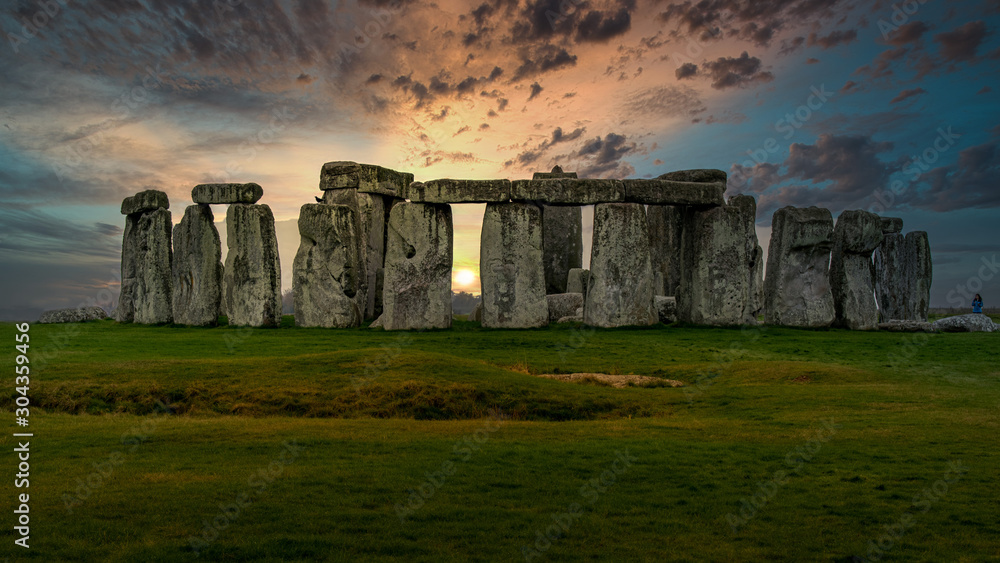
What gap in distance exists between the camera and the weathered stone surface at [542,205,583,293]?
31.0 m

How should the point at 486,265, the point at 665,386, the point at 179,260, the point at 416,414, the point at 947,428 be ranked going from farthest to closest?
1. the point at 179,260
2. the point at 486,265
3. the point at 665,386
4. the point at 416,414
5. the point at 947,428

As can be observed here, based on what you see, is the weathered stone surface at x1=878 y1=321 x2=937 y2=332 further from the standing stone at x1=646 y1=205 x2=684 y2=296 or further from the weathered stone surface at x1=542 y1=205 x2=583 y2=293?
the weathered stone surface at x1=542 y1=205 x2=583 y2=293

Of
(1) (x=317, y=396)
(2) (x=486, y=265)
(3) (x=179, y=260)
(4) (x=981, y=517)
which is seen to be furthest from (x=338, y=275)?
(4) (x=981, y=517)

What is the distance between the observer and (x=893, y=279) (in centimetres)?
3225

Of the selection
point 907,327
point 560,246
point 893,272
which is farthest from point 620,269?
point 893,272

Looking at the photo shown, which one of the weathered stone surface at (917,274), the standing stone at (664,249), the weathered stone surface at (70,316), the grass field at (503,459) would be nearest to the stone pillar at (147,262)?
the weathered stone surface at (70,316)

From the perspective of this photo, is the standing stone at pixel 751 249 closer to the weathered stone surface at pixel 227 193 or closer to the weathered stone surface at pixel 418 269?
the weathered stone surface at pixel 418 269

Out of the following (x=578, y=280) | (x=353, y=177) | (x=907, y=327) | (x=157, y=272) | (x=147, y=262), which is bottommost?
(x=907, y=327)

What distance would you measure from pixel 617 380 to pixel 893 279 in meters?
23.1

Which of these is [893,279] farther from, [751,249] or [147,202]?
[147,202]

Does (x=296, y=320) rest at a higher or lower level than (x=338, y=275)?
lower

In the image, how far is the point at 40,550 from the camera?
5598mm

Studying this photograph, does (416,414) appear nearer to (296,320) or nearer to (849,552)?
(849,552)

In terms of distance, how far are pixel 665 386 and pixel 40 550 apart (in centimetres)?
1160
